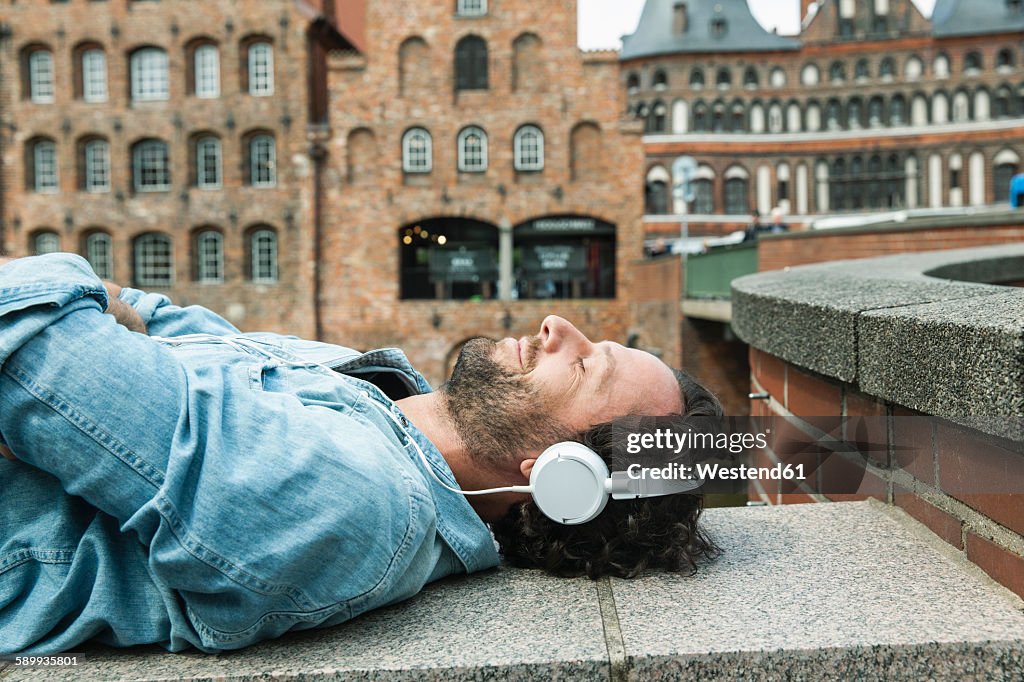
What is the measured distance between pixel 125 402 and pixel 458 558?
0.79 m

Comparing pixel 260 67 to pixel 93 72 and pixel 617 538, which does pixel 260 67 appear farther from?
pixel 617 538

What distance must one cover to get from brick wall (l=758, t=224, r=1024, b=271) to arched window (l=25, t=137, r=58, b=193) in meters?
26.3

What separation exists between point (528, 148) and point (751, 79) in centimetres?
2436

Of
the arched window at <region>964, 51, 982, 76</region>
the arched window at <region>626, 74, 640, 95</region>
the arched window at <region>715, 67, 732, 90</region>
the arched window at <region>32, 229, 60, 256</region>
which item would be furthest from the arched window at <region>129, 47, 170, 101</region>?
the arched window at <region>964, 51, 982, 76</region>

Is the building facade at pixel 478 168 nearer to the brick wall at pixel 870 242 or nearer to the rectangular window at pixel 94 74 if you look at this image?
the rectangular window at pixel 94 74

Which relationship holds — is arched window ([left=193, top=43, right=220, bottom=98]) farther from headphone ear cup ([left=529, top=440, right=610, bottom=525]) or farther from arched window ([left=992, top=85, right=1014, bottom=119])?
arched window ([left=992, top=85, right=1014, bottom=119])

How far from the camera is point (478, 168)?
31047 mm

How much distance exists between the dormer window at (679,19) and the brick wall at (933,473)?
53.0 m

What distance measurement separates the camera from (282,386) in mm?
2215

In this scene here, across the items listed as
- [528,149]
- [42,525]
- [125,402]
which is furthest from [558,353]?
[528,149]

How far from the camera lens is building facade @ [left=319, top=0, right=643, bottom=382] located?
30609mm

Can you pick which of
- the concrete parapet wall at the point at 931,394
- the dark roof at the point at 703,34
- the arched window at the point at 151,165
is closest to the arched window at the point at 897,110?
the dark roof at the point at 703,34

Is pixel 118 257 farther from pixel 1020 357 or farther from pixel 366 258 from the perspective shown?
pixel 1020 357

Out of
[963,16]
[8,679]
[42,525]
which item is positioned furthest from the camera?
[963,16]
